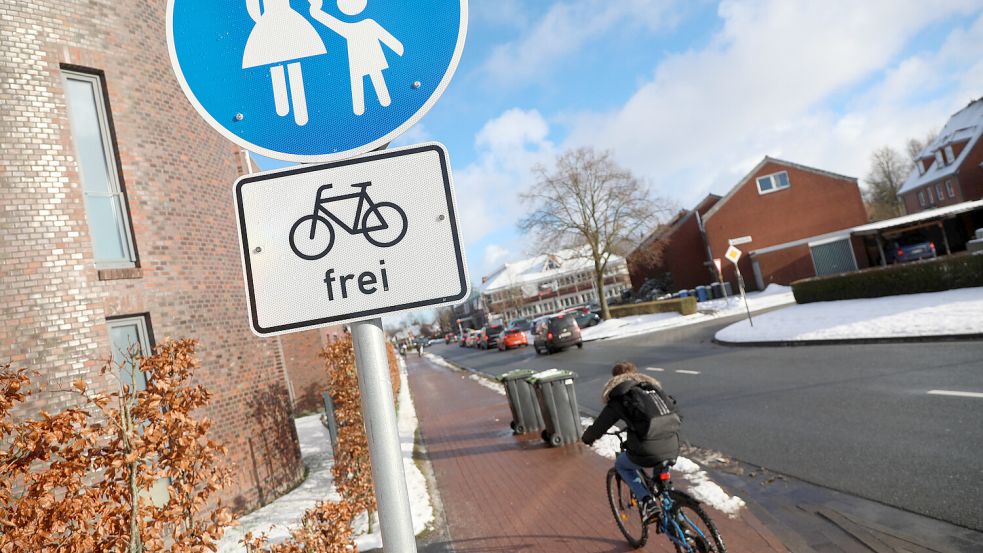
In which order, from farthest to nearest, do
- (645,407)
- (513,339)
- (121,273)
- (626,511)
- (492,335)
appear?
1. (492,335)
2. (513,339)
3. (121,273)
4. (626,511)
5. (645,407)

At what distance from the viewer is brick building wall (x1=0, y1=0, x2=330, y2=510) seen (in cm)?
702

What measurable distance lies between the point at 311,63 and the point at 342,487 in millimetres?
6509

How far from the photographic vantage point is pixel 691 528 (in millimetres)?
4379

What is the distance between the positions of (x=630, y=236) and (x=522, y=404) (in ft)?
107

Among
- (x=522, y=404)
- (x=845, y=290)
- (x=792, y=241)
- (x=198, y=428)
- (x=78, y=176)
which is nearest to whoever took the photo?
(x=198, y=428)

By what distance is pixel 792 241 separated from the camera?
40.5 meters

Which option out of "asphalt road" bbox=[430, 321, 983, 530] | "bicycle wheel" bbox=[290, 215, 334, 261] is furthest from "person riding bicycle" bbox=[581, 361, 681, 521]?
"bicycle wheel" bbox=[290, 215, 334, 261]

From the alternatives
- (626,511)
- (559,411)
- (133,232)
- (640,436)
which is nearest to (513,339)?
(559,411)

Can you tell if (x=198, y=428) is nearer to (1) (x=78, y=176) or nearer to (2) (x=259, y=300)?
(2) (x=259, y=300)

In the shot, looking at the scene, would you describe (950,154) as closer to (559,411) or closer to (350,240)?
(559,411)

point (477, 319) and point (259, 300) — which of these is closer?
point (259, 300)

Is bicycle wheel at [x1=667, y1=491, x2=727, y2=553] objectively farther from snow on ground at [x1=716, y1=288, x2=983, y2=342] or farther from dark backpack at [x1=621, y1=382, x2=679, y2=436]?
snow on ground at [x1=716, y1=288, x2=983, y2=342]

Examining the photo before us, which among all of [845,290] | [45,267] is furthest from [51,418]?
[845,290]

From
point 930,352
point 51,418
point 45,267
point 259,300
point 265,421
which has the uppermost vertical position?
point 45,267
